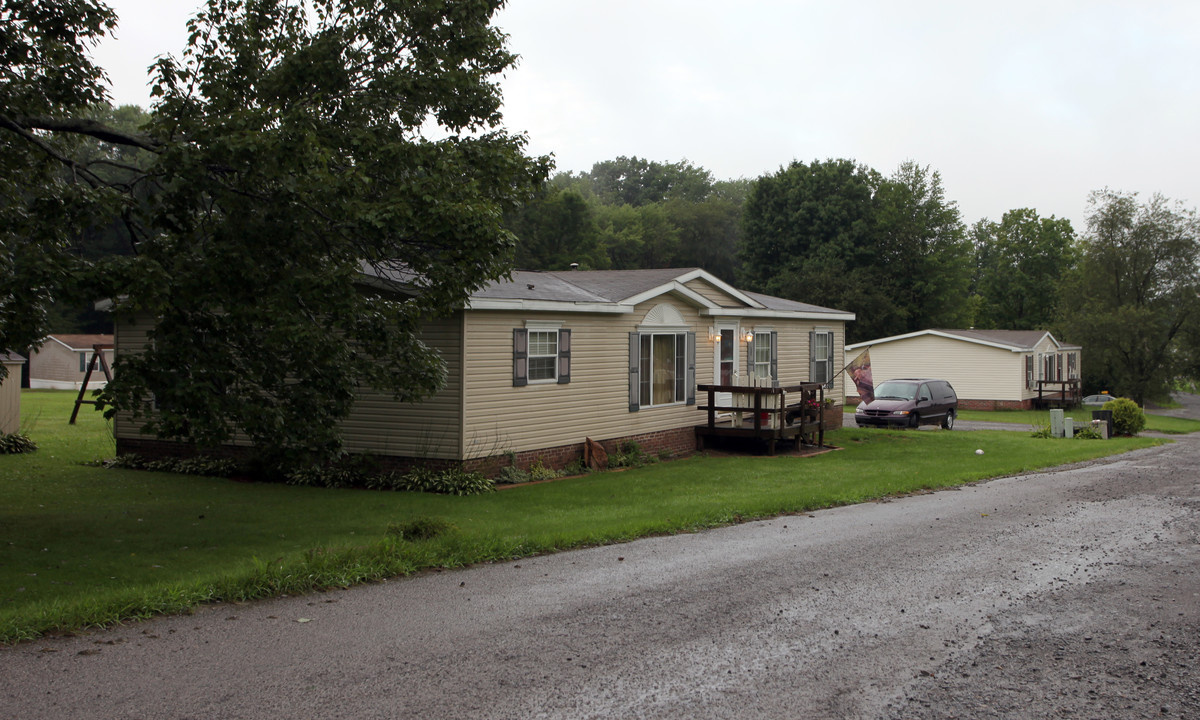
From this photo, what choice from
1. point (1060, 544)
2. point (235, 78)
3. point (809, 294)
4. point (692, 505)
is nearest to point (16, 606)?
point (235, 78)

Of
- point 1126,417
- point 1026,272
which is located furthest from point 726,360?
point 1026,272

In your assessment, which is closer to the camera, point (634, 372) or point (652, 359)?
point (634, 372)

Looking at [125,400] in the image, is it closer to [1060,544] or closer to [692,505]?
[692,505]

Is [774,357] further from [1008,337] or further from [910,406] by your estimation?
[1008,337]

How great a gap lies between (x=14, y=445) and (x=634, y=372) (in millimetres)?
12600

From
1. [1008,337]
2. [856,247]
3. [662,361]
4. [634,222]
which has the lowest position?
[662,361]

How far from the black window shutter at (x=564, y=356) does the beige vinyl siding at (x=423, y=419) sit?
95.2 inches

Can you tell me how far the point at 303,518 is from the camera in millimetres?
11805

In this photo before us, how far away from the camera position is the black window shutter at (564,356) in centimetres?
1630

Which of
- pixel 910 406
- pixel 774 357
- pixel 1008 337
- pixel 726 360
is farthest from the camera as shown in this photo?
pixel 1008 337

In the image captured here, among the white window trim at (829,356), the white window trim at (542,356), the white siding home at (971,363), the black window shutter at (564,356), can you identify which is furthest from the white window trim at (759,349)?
the white siding home at (971,363)

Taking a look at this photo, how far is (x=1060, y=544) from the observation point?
31.3 feet

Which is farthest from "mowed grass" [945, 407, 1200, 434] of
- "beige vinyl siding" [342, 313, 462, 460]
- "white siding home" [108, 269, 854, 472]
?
"beige vinyl siding" [342, 313, 462, 460]

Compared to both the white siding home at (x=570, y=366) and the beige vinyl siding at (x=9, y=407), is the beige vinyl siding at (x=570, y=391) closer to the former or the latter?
the white siding home at (x=570, y=366)
